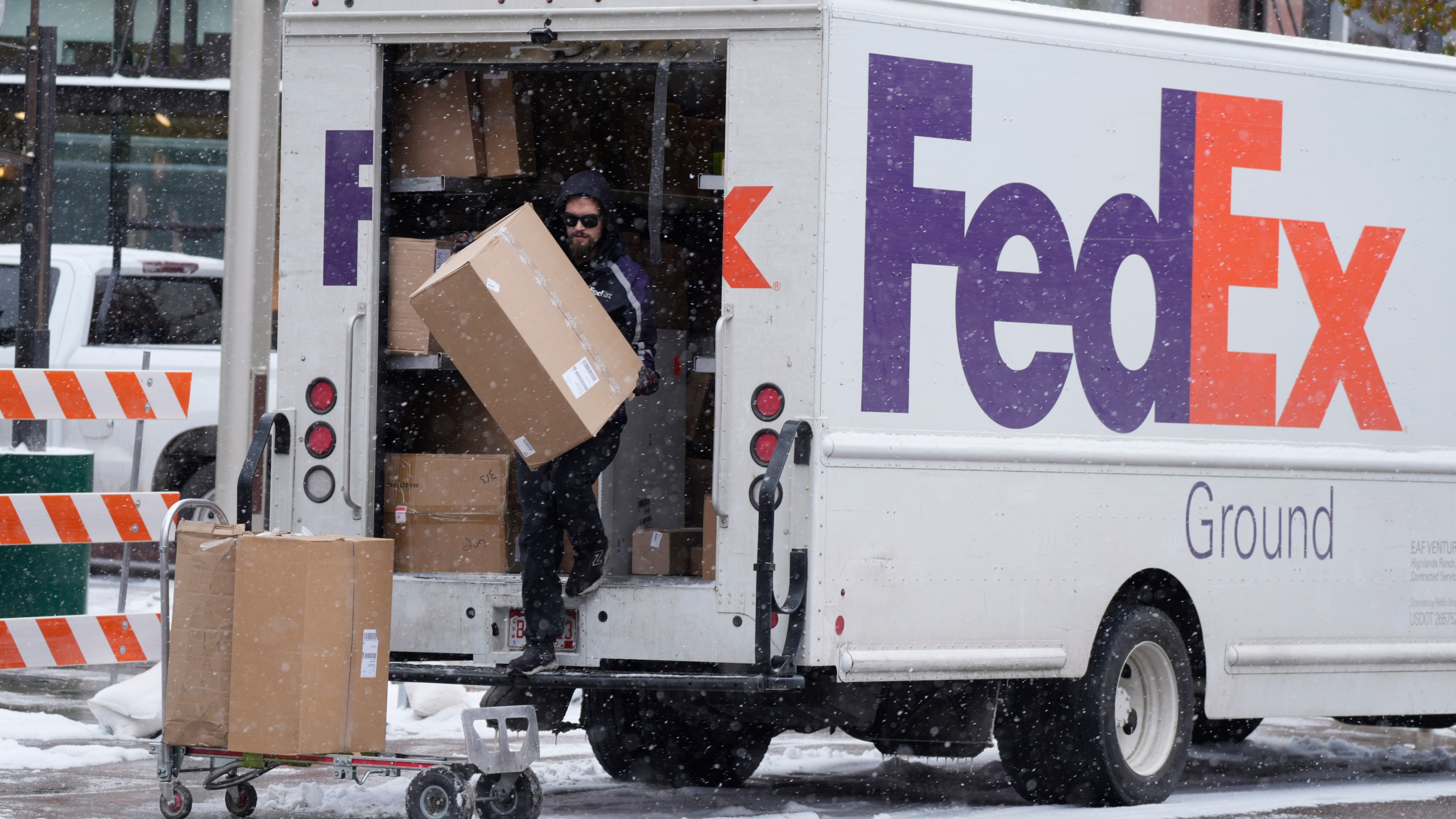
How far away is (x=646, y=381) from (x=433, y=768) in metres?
1.52

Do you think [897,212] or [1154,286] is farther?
[1154,286]

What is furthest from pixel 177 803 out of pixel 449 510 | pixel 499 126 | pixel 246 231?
pixel 246 231

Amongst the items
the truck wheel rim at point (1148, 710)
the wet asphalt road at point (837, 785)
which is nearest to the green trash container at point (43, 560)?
the wet asphalt road at point (837, 785)

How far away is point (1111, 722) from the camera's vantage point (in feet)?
24.0

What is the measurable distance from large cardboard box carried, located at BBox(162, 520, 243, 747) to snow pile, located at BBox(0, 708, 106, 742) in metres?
2.72

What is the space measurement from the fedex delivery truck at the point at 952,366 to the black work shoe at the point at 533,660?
59mm

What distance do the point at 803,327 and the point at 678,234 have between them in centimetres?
194

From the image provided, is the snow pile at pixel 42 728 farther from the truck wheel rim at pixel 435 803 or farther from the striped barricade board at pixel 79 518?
the truck wheel rim at pixel 435 803

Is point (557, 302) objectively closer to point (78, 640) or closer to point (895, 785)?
point (895, 785)

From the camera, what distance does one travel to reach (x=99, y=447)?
13945 mm

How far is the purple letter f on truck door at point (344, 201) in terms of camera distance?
7.04 m

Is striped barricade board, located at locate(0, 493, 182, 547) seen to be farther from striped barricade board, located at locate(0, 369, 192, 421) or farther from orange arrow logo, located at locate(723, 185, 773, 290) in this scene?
orange arrow logo, located at locate(723, 185, 773, 290)

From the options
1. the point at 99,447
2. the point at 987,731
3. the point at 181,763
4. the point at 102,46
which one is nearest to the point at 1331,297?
the point at 987,731

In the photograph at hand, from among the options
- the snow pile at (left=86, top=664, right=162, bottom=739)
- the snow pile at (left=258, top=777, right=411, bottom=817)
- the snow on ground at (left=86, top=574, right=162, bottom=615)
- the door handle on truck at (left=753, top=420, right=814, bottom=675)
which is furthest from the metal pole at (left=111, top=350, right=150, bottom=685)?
the door handle on truck at (left=753, top=420, right=814, bottom=675)
